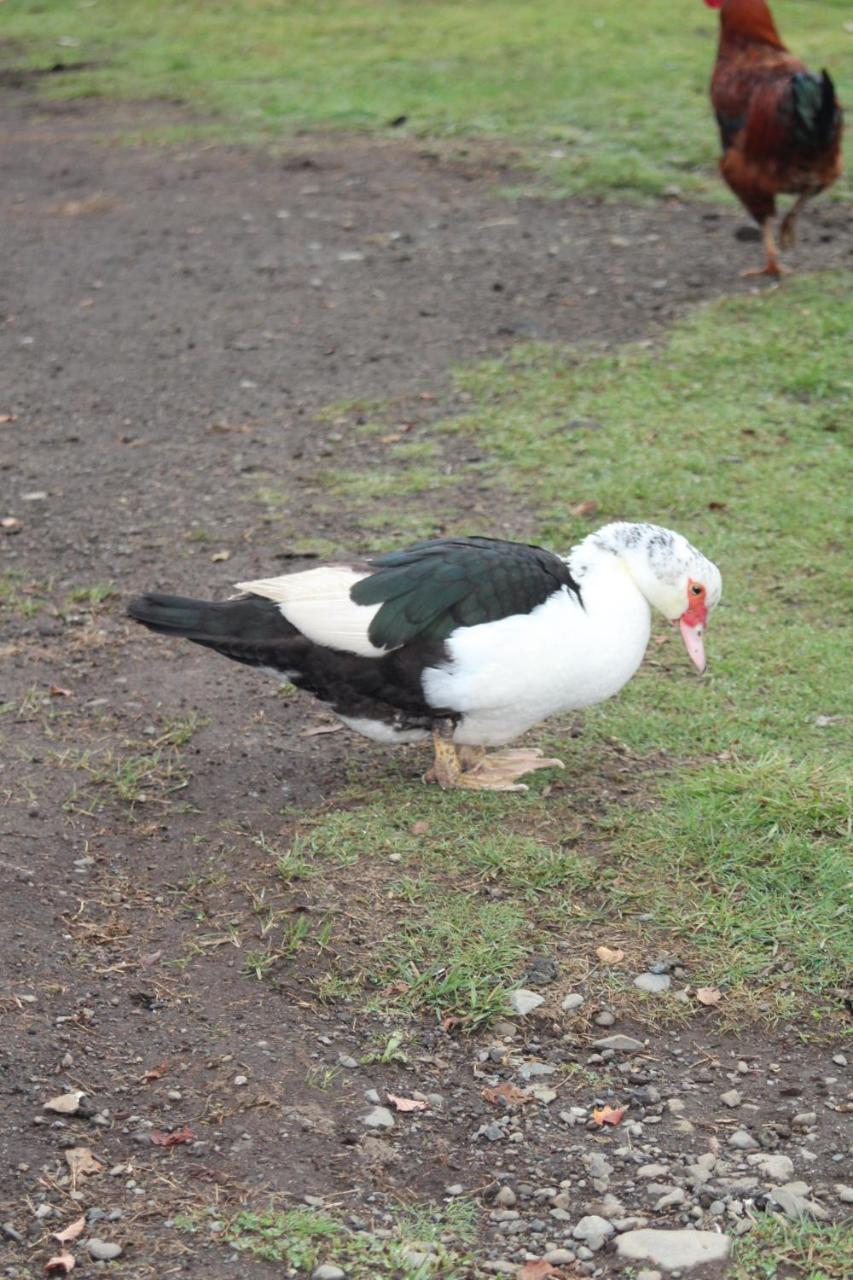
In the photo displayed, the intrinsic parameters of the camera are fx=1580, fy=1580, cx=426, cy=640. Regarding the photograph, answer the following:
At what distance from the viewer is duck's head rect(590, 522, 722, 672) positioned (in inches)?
163

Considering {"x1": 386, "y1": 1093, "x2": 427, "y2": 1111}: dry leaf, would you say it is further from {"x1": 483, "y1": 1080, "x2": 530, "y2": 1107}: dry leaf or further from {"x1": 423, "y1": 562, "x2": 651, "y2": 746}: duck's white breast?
{"x1": 423, "y1": 562, "x2": 651, "y2": 746}: duck's white breast

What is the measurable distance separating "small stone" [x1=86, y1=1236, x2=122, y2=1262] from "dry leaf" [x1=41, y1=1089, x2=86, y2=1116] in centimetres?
36

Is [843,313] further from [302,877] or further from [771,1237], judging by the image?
[771,1237]

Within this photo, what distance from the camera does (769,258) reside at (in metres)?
7.85

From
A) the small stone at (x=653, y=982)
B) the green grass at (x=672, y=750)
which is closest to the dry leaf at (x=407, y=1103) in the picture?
the green grass at (x=672, y=750)

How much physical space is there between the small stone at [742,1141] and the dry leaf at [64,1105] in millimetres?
1259

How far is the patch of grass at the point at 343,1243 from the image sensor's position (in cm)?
267

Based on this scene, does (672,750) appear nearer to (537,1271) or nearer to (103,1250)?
(537,1271)

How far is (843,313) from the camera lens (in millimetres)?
7316

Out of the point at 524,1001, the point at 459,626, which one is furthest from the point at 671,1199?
the point at 459,626

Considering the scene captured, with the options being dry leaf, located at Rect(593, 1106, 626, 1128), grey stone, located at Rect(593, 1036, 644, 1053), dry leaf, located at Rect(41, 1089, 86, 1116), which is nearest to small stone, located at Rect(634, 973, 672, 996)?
grey stone, located at Rect(593, 1036, 644, 1053)

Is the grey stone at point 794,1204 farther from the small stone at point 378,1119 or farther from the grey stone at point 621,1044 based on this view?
the small stone at point 378,1119

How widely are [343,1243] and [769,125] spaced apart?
6.47m

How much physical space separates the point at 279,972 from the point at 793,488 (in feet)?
10.4
